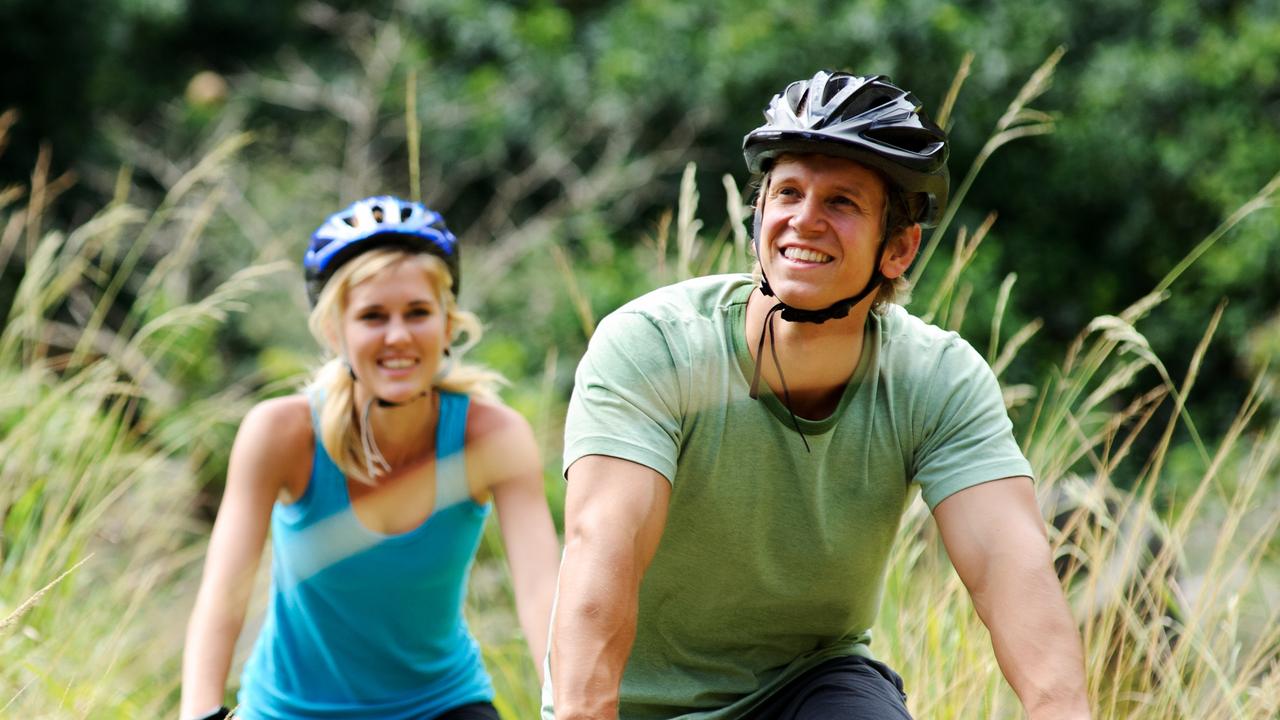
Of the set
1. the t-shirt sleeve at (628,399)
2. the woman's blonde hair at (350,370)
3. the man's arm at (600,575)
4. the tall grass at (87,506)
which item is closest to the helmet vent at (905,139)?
the t-shirt sleeve at (628,399)

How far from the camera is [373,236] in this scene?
130 inches

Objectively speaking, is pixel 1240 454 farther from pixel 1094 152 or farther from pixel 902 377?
pixel 902 377

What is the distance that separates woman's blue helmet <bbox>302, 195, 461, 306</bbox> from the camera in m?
3.30

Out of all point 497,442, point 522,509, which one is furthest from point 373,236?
point 522,509

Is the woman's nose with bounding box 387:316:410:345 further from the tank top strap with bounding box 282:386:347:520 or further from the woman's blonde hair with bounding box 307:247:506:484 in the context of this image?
the tank top strap with bounding box 282:386:347:520

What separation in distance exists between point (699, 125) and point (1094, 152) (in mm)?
2850

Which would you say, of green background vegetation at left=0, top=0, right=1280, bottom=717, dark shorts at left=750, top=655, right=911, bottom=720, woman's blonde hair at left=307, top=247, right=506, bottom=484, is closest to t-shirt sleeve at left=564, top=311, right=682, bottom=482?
dark shorts at left=750, top=655, right=911, bottom=720

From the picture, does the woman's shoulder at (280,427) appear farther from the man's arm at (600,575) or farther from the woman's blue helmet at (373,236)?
the man's arm at (600,575)

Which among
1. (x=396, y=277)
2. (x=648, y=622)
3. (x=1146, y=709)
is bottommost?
(x=1146, y=709)

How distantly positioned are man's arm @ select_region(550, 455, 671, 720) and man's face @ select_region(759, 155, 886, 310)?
43 centimetres

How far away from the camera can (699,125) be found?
32.7ft

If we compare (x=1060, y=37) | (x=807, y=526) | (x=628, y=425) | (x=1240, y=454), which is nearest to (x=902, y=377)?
(x=807, y=526)

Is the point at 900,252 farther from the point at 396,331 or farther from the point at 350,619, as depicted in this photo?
the point at 350,619

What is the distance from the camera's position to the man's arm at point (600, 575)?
1987 mm
